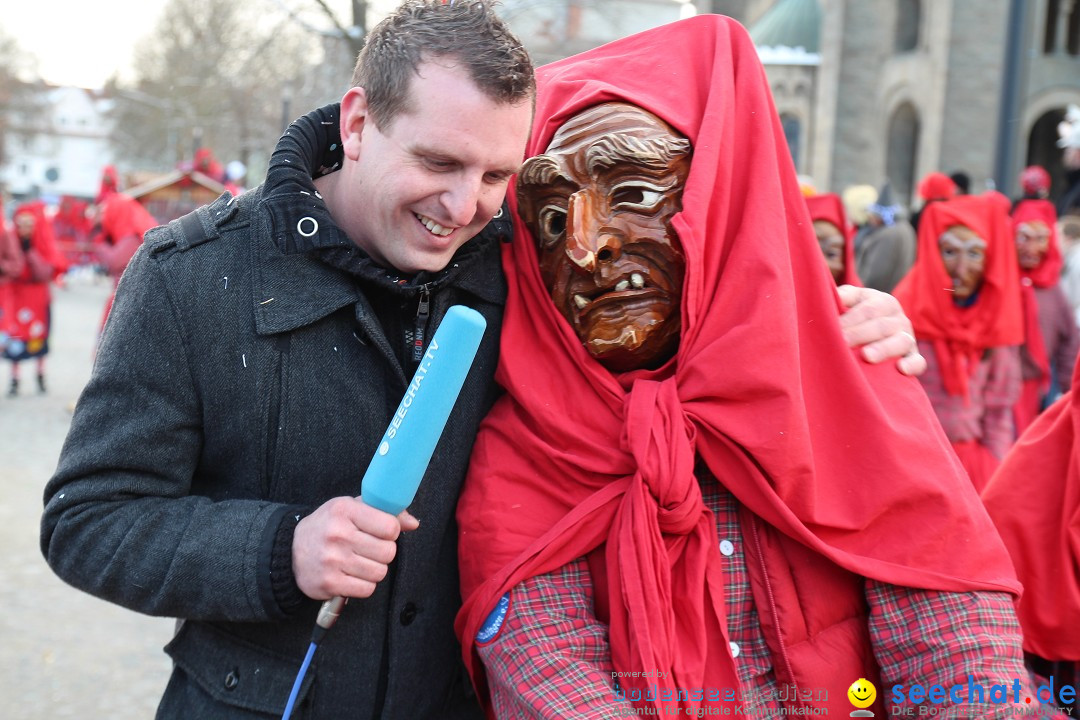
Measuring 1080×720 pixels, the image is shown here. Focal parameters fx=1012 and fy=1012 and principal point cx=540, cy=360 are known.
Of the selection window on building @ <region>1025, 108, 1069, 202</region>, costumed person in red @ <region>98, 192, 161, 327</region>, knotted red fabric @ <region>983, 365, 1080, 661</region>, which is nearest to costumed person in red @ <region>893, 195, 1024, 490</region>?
knotted red fabric @ <region>983, 365, 1080, 661</region>

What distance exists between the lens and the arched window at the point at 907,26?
29188 millimetres

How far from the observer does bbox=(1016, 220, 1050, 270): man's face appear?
751 cm

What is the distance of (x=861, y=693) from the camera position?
2078 millimetres

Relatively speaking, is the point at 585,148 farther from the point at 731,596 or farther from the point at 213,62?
the point at 213,62

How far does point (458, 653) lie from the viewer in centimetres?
229

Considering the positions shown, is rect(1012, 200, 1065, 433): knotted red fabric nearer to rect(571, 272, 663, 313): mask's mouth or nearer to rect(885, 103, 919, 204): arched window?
rect(571, 272, 663, 313): mask's mouth

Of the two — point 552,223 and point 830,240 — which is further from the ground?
point 552,223

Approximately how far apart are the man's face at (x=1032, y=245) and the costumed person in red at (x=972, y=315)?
1762mm

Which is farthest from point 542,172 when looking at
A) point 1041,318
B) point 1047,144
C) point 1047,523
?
point 1047,144

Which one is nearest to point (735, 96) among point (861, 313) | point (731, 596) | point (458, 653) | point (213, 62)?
point (861, 313)

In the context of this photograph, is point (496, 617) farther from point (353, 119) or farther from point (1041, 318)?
point (1041, 318)

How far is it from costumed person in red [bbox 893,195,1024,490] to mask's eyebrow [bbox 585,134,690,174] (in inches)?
155

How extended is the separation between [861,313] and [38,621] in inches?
185

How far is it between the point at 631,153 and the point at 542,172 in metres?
0.21
